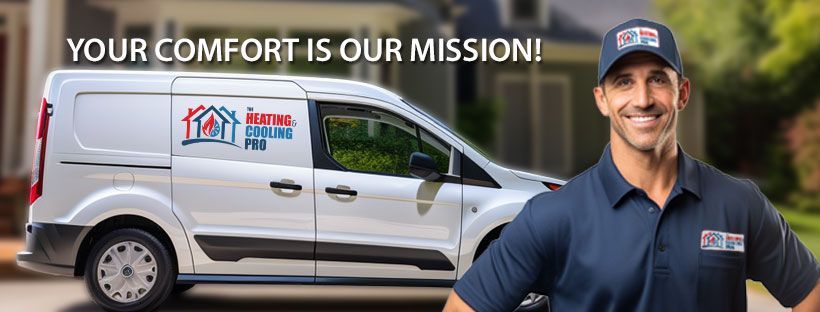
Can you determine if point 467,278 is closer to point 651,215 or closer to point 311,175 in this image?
point 651,215

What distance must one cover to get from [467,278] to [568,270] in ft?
0.77

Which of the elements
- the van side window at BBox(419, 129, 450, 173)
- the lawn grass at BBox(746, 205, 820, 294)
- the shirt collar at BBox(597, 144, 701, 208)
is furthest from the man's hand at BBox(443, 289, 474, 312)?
the lawn grass at BBox(746, 205, 820, 294)

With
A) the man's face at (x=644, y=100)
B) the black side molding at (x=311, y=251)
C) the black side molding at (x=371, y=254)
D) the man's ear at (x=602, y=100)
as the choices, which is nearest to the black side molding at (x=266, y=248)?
the black side molding at (x=311, y=251)

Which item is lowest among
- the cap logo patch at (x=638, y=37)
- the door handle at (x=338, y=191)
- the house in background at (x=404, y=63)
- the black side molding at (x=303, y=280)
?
the black side molding at (x=303, y=280)

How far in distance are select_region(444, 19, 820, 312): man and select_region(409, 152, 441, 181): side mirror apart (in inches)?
179

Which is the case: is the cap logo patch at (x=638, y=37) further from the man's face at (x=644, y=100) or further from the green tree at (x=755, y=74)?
the green tree at (x=755, y=74)

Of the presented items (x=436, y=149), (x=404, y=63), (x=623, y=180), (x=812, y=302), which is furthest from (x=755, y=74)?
(x=623, y=180)

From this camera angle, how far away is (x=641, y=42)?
1950mm

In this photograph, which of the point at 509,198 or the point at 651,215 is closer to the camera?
the point at 651,215

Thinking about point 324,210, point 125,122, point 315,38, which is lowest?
point 324,210

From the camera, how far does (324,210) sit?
700 centimetres

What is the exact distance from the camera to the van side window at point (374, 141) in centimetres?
710

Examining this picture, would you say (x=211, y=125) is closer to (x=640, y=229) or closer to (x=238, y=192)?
(x=238, y=192)

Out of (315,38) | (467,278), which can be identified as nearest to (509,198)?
(467,278)
